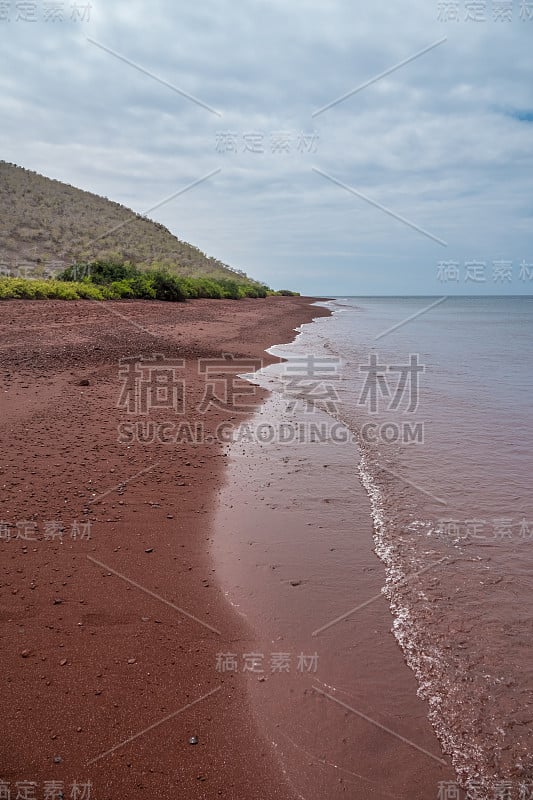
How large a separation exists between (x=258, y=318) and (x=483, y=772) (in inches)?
918

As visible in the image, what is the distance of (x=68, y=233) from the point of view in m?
35.0

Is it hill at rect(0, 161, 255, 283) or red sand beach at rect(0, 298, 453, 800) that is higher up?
hill at rect(0, 161, 255, 283)

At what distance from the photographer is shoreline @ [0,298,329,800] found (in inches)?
83.9

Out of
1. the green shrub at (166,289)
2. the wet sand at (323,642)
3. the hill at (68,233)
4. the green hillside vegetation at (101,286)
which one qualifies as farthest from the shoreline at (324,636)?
the hill at (68,233)

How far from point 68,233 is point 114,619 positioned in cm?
3732

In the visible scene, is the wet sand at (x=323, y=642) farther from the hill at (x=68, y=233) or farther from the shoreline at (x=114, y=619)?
the hill at (x=68, y=233)

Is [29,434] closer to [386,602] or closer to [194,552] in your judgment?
[194,552]

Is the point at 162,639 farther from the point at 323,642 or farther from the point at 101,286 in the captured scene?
the point at 101,286

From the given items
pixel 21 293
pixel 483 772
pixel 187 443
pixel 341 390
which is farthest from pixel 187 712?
pixel 21 293

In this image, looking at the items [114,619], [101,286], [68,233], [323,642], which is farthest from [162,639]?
[68,233]

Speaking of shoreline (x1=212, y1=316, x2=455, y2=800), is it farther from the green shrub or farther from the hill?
the hill

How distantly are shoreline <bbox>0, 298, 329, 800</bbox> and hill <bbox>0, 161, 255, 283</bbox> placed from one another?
21.5m

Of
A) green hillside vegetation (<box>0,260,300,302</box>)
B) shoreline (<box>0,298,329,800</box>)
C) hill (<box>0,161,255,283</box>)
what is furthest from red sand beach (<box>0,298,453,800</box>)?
hill (<box>0,161,255,283</box>)

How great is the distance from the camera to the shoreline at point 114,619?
213 cm
